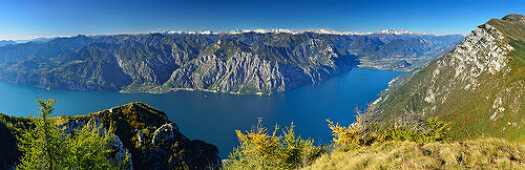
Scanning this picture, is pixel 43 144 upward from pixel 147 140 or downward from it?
upward

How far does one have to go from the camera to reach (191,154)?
58375mm

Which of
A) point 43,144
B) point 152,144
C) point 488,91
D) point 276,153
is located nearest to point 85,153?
point 43,144

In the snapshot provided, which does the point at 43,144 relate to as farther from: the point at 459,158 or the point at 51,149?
the point at 459,158

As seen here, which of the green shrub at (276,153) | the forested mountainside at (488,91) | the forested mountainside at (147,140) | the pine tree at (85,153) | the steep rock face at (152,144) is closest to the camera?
the pine tree at (85,153)

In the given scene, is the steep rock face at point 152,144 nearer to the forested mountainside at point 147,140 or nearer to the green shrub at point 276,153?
the forested mountainside at point 147,140

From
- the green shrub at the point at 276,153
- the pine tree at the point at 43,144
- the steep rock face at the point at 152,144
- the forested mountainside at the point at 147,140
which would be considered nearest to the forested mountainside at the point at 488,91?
the steep rock face at the point at 152,144

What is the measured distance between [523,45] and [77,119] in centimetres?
27433

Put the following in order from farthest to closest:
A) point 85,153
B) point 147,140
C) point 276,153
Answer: point 147,140, point 276,153, point 85,153

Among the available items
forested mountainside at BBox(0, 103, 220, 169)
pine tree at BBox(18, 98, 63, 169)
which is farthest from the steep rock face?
pine tree at BBox(18, 98, 63, 169)

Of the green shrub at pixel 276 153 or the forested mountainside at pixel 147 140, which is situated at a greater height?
the green shrub at pixel 276 153

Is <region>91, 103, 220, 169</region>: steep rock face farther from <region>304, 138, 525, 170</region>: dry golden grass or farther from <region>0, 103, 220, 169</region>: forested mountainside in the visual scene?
<region>304, 138, 525, 170</region>: dry golden grass

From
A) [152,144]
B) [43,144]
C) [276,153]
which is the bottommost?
[152,144]

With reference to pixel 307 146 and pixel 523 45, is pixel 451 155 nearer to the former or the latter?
pixel 307 146

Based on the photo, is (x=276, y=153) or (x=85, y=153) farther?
(x=276, y=153)
